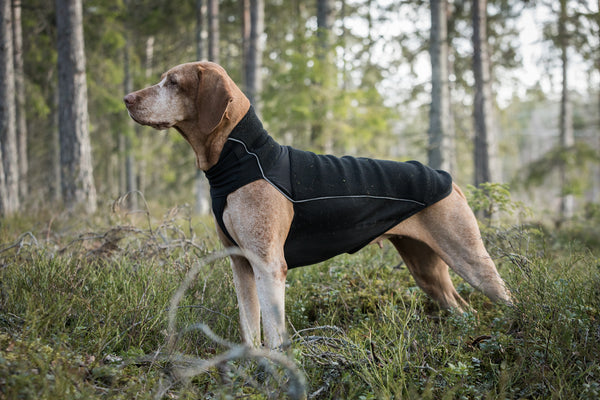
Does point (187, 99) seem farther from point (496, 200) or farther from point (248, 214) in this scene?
point (496, 200)

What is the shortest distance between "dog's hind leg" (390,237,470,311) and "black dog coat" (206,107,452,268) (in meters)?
0.53

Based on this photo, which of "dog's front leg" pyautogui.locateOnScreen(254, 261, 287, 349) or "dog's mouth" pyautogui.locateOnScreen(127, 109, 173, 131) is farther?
"dog's mouth" pyautogui.locateOnScreen(127, 109, 173, 131)

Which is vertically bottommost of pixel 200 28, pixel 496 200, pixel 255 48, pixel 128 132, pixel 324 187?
pixel 496 200

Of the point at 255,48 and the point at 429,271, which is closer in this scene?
the point at 429,271

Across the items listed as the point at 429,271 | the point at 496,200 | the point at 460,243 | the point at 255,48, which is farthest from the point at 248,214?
the point at 255,48

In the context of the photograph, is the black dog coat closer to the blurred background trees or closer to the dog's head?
the dog's head

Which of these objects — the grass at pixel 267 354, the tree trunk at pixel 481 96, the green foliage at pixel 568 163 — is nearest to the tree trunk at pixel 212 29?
the tree trunk at pixel 481 96

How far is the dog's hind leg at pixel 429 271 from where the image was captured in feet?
12.2

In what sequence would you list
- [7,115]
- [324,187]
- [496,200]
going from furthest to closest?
[7,115] < [496,200] < [324,187]

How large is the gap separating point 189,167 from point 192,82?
536 inches

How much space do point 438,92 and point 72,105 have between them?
758cm

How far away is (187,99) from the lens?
294cm

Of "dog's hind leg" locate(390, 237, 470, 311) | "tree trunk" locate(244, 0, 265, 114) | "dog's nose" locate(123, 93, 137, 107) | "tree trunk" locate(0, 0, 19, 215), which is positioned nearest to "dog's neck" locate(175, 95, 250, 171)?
"dog's nose" locate(123, 93, 137, 107)

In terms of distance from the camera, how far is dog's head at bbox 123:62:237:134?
283cm
